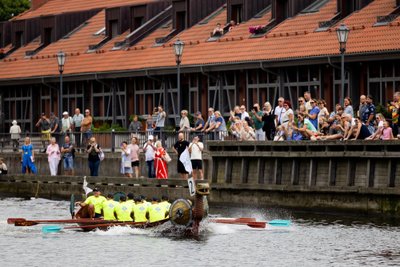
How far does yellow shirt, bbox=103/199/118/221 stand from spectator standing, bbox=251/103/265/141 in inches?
307

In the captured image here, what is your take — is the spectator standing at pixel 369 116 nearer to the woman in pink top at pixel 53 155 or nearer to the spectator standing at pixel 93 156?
the spectator standing at pixel 93 156

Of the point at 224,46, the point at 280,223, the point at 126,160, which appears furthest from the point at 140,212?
the point at 224,46

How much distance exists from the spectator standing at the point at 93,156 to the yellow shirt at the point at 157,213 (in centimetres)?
1454

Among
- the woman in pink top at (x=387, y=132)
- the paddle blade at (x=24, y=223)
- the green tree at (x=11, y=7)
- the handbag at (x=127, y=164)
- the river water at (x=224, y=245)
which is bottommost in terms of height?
the river water at (x=224, y=245)

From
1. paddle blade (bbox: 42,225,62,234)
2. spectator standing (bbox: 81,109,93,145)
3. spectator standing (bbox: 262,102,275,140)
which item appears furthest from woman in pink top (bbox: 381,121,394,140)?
spectator standing (bbox: 81,109,93,145)

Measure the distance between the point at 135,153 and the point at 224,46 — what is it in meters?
12.5

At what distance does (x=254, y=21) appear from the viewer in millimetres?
73938

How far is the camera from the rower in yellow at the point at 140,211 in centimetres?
4850

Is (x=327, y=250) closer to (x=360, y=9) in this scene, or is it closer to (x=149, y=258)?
(x=149, y=258)

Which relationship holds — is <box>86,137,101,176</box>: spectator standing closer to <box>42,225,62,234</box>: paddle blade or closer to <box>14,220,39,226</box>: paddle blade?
<box>14,220,39,226</box>: paddle blade

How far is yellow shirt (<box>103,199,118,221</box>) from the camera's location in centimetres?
4953

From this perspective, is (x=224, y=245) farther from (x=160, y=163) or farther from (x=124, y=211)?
(x=160, y=163)

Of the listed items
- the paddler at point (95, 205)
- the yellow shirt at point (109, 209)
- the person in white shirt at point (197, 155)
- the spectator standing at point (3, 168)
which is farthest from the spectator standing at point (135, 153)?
the yellow shirt at point (109, 209)

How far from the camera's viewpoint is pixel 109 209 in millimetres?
49594
